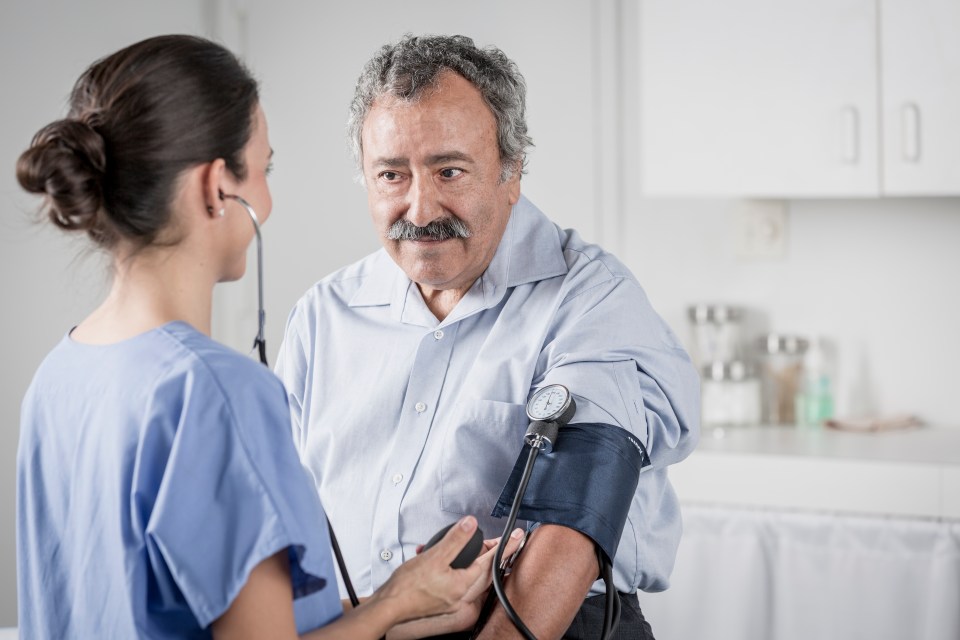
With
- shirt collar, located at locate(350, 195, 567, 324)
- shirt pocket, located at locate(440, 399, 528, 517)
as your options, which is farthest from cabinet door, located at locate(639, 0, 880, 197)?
shirt pocket, located at locate(440, 399, 528, 517)

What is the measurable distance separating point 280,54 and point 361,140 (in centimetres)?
176

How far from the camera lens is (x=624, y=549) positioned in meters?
1.35

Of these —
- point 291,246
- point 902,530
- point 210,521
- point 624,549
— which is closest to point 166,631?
point 210,521

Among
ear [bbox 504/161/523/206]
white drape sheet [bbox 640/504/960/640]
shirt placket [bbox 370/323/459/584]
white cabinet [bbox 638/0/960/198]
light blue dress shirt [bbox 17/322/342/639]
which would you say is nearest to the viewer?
light blue dress shirt [bbox 17/322/342/639]

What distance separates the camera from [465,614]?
1.19 m

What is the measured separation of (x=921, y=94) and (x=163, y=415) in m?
2.03

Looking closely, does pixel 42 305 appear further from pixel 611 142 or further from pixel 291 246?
pixel 611 142

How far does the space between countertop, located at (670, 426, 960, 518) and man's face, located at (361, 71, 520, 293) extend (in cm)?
112

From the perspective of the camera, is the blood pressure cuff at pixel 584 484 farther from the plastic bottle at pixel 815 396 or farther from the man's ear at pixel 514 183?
the plastic bottle at pixel 815 396

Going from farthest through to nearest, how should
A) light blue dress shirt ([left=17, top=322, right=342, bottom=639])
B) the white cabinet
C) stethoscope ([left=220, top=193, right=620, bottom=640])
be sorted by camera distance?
the white cabinet → stethoscope ([left=220, top=193, right=620, bottom=640]) → light blue dress shirt ([left=17, top=322, right=342, bottom=639])

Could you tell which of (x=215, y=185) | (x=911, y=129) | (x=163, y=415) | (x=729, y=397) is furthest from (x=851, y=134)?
(x=163, y=415)

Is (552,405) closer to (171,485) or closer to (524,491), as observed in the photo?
(524,491)

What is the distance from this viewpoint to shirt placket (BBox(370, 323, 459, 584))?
4.55 ft

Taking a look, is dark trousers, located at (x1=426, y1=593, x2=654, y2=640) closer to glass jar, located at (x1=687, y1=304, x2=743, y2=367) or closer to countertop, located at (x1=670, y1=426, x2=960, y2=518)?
countertop, located at (x1=670, y1=426, x2=960, y2=518)
